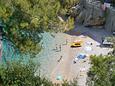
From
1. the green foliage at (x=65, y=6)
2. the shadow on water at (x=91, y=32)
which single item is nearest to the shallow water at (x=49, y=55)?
the shadow on water at (x=91, y=32)

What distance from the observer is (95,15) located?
6025 centimetres

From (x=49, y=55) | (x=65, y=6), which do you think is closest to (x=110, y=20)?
(x=49, y=55)

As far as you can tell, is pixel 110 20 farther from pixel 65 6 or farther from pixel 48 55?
pixel 65 6

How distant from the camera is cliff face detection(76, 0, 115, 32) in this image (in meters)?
57.5

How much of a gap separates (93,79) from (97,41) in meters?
33.3

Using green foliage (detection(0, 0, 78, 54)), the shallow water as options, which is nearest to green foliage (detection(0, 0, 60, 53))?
green foliage (detection(0, 0, 78, 54))

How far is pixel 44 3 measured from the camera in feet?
Answer: 80.0

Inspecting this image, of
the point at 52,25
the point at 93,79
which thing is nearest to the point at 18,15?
the point at 52,25

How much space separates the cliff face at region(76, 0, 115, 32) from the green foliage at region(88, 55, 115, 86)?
37021mm

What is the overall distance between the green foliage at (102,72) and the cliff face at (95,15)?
3702cm

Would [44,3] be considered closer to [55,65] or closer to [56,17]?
[56,17]

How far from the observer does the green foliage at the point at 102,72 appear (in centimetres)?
1873

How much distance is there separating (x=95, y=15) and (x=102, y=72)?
41827 mm

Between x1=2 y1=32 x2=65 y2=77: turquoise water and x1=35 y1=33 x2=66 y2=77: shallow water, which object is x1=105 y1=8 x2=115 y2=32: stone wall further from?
x1=2 y1=32 x2=65 y2=77: turquoise water
